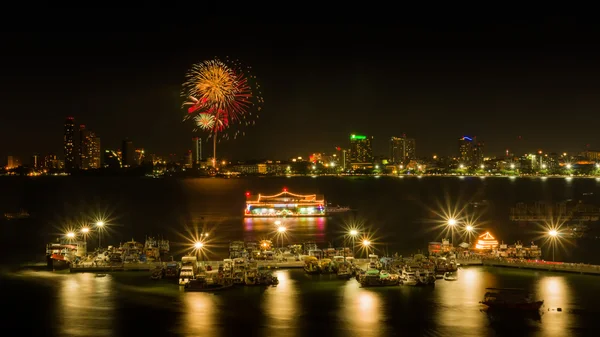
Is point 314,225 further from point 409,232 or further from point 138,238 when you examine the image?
point 138,238

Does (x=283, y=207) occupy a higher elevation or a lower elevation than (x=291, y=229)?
higher

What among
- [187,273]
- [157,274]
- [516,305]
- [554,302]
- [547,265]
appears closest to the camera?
[516,305]

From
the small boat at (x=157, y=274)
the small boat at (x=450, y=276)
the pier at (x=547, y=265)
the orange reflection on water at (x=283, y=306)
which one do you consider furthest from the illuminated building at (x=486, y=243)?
the small boat at (x=157, y=274)

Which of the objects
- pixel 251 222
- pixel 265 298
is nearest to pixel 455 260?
pixel 265 298

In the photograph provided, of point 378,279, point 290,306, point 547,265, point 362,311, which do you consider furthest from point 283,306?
point 547,265

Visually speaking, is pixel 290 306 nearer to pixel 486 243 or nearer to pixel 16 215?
pixel 486 243
